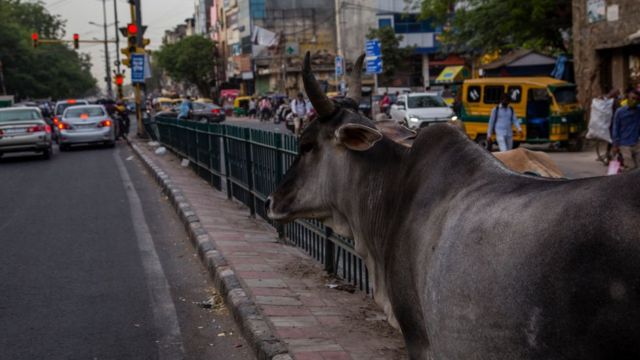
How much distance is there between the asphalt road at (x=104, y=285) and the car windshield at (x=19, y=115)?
10.3 metres

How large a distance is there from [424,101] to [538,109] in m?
7.01

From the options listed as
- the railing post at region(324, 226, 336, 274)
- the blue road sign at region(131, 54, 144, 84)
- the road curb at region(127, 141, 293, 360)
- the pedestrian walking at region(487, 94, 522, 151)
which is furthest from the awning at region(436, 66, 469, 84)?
the railing post at region(324, 226, 336, 274)

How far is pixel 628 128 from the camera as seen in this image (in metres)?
14.3

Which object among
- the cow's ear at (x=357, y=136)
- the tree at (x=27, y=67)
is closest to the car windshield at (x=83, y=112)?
the cow's ear at (x=357, y=136)

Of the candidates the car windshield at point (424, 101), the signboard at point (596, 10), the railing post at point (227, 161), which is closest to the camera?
the railing post at point (227, 161)

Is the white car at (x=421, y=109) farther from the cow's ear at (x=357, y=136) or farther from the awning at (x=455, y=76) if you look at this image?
the cow's ear at (x=357, y=136)

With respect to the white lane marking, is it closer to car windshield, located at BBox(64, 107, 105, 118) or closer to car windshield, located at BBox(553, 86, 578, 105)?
car windshield, located at BBox(553, 86, 578, 105)

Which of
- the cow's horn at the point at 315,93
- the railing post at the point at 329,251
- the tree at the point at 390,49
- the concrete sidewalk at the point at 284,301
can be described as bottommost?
the concrete sidewalk at the point at 284,301

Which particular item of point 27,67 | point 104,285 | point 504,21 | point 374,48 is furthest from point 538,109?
point 27,67

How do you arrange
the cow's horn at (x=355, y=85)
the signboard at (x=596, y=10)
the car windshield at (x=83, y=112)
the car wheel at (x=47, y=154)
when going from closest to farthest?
the cow's horn at (x=355, y=85), the signboard at (x=596, y=10), the car wheel at (x=47, y=154), the car windshield at (x=83, y=112)

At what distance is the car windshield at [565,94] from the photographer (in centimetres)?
2306

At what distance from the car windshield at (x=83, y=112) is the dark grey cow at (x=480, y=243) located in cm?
2475

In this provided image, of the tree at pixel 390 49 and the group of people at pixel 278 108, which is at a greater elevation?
the tree at pixel 390 49

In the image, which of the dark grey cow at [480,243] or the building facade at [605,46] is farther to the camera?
the building facade at [605,46]
